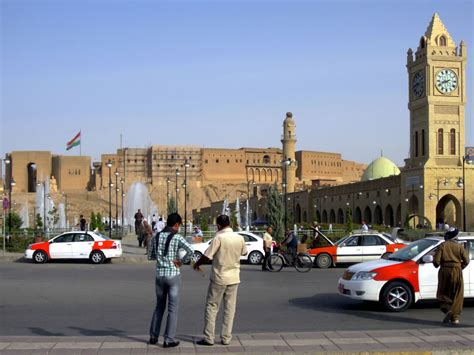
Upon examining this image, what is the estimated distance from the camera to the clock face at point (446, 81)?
178ft

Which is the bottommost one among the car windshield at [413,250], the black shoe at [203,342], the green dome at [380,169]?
the black shoe at [203,342]

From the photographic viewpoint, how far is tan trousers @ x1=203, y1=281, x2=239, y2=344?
768cm

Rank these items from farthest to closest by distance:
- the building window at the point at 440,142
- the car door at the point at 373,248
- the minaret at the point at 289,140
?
the minaret at the point at 289,140
the building window at the point at 440,142
the car door at the point at 373,248

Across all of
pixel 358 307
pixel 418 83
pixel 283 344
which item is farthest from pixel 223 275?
pixel 418 83

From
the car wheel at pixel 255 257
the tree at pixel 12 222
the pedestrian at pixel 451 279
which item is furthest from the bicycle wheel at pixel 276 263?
the tree at pixel 12 222

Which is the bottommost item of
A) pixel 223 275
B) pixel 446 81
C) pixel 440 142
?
pixel 223 275

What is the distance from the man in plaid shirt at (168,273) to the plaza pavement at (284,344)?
22 centimetres

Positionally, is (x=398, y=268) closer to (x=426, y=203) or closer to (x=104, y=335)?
(x=104, y=335)

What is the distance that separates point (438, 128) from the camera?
54.5 metres

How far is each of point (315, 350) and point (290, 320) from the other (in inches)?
108

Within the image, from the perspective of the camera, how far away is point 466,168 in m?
53.7

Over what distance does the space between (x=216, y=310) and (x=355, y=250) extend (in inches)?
509

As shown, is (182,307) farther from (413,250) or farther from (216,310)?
(413,250)

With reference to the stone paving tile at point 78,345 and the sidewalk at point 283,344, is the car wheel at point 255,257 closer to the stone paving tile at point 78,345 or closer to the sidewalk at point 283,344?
the sidewalk at point 283,344
